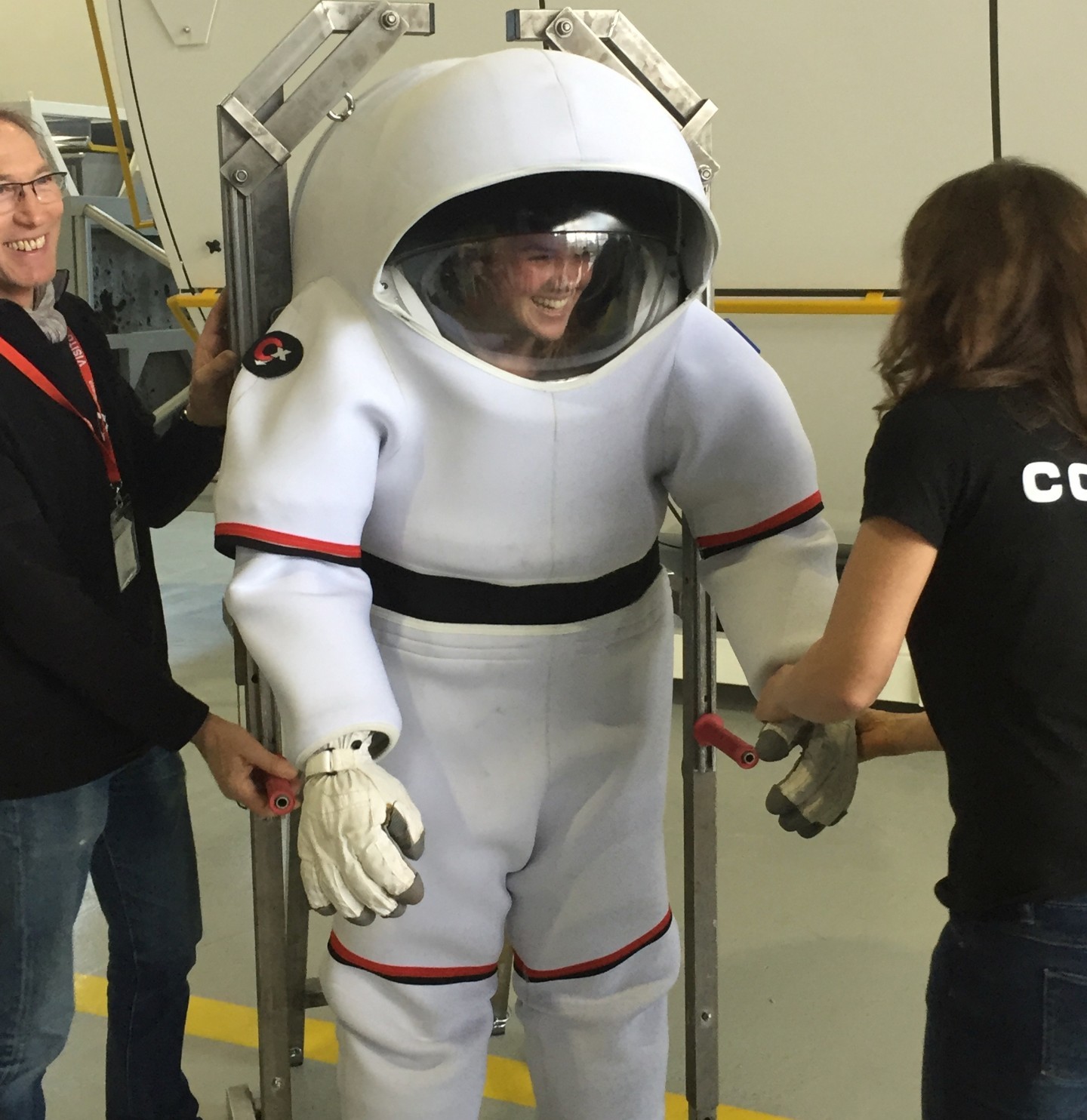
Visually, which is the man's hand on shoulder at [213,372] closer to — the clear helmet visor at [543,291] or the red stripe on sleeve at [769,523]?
the clear helmet visor at [543,291]

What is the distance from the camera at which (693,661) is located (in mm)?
1460

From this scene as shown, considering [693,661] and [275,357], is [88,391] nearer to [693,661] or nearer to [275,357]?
[275,357]

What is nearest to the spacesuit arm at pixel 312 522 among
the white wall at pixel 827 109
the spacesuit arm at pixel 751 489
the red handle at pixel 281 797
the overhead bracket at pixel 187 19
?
the red handle at pixel 281 797

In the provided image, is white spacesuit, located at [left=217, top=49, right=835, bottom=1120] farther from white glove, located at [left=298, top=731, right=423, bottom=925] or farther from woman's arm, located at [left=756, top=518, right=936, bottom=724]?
woman's arm, located at [left=756, top=518, right=936, bottom=724]

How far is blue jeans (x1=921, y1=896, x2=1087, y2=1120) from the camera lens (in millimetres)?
1044

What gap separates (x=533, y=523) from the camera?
1.23 metres

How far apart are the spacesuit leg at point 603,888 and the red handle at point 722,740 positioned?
0.04m

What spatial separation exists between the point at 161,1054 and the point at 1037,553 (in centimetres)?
131

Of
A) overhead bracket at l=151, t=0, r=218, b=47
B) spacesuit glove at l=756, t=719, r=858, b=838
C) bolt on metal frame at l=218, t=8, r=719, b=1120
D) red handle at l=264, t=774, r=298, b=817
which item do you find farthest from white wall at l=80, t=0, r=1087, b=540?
red handle at l=264, t=774, r=298, b=817

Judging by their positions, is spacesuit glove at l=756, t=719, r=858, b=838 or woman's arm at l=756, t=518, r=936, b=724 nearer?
woman's arm at l=756, t=518, r=936, b=724

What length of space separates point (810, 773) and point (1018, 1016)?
31cm

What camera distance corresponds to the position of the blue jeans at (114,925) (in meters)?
1.35

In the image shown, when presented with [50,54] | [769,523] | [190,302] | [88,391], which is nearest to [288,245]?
[88,391]

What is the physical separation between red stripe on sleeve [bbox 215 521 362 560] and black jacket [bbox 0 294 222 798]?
0.84 ft
